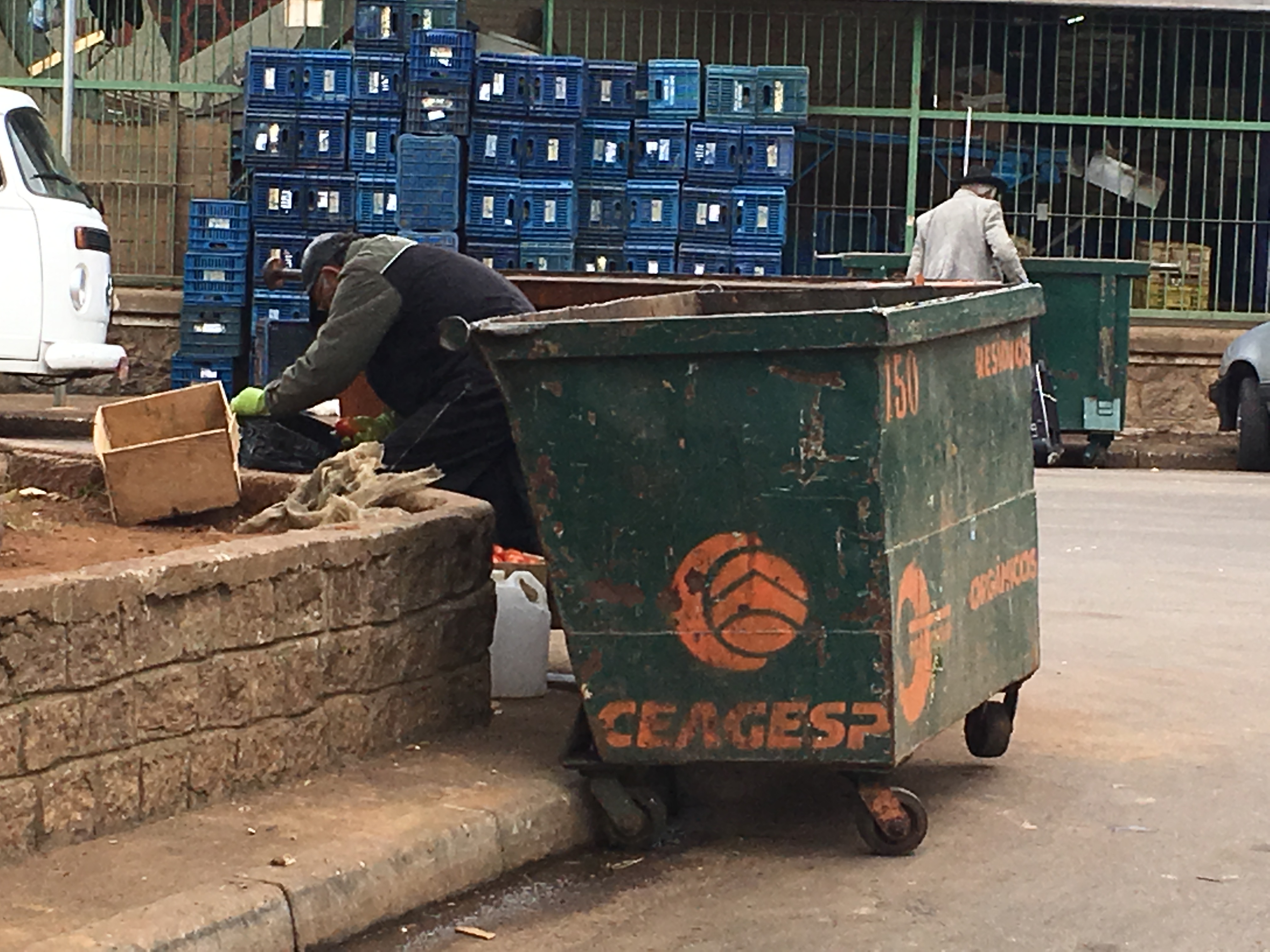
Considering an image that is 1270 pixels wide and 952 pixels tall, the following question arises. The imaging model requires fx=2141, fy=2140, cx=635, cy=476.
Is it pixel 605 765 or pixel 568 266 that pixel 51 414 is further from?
pixel 605 765

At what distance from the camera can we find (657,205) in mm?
17312

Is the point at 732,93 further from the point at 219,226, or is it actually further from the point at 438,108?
the point at 219,226

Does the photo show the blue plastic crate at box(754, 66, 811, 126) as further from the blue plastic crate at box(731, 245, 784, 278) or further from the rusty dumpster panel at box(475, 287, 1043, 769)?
the rusty dumpster panel at box(475, 287, 1043, 769)

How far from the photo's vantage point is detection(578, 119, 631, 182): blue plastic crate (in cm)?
1731

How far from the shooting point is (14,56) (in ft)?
60.0

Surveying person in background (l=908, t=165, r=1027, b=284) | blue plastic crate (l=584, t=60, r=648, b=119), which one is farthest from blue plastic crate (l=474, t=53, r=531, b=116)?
person in background (l=908, t=165, r=1027, b=284)

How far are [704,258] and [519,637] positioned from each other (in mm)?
11266

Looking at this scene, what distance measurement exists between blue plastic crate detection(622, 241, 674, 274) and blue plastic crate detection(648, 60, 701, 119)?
103 centimetres

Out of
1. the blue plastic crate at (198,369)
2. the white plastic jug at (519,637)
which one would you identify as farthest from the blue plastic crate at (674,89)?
the white plastic jug at (519,637)

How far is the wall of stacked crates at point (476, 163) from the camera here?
16891 millimetres

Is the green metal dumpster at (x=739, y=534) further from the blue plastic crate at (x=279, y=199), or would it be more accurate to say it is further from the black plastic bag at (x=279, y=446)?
the blue plastic crate at (x=279, y=199)

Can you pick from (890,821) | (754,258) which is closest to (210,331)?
(754,258)

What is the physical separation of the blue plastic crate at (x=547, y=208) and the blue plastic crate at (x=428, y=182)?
57 centimetres

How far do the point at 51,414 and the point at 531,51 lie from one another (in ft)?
16.9
